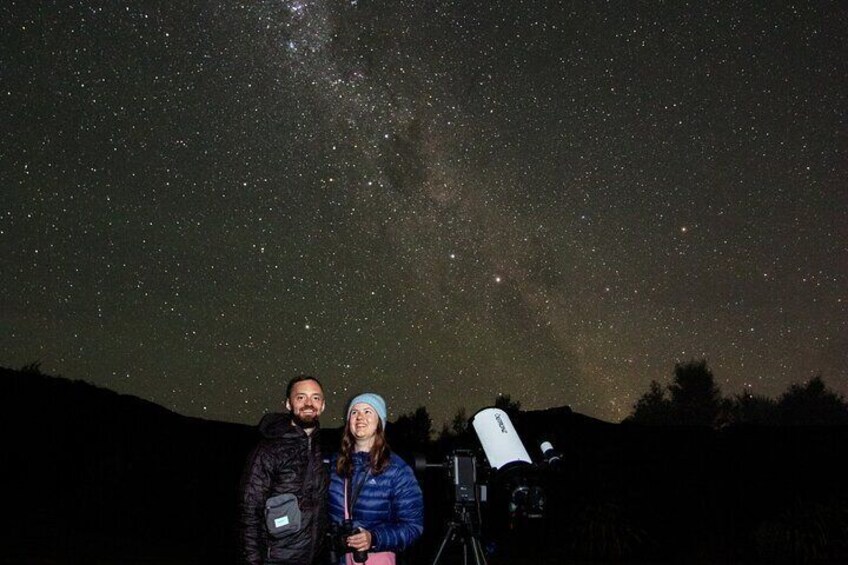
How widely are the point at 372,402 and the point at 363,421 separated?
0.10m

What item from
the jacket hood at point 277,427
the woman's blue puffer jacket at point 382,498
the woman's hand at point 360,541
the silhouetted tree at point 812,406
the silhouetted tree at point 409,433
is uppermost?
the silhouetted tree at point 812,406

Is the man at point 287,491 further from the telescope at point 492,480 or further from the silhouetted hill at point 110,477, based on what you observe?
the silhouetted hill at point 110,477

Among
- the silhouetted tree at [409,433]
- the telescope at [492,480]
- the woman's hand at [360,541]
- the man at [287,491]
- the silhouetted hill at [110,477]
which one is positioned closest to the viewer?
the woman's hand at [360,541]

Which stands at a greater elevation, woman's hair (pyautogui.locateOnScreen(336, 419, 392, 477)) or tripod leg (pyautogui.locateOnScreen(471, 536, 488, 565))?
woman's hair (pyautogui.locateOnScreen(336, 419, 392, 477))

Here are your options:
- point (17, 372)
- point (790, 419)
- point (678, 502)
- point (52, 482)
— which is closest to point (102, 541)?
point (52, 482)

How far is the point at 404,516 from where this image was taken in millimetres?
3746

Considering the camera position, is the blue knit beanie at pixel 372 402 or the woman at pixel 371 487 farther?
the blue knit beanie at pixel 372 402

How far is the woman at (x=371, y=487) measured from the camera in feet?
12.2

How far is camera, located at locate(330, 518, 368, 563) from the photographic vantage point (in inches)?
134

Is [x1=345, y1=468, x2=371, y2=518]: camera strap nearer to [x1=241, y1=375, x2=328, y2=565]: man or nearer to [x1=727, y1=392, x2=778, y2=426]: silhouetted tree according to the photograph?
[x1=241, y1=375, x2=328, y2=565]: man

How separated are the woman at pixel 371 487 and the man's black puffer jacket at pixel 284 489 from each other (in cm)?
11

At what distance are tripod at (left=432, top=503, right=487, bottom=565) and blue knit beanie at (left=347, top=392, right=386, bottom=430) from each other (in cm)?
69

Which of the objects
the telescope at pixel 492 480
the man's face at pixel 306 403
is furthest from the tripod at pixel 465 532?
the man's face at pixel 306 403

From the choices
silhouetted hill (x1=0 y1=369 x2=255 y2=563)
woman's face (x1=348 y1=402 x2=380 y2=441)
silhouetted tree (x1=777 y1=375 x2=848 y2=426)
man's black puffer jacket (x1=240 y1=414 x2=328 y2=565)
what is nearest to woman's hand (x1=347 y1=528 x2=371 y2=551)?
man's black puffer jacket (x1=240 y1=414 x2=328 y2=565)
